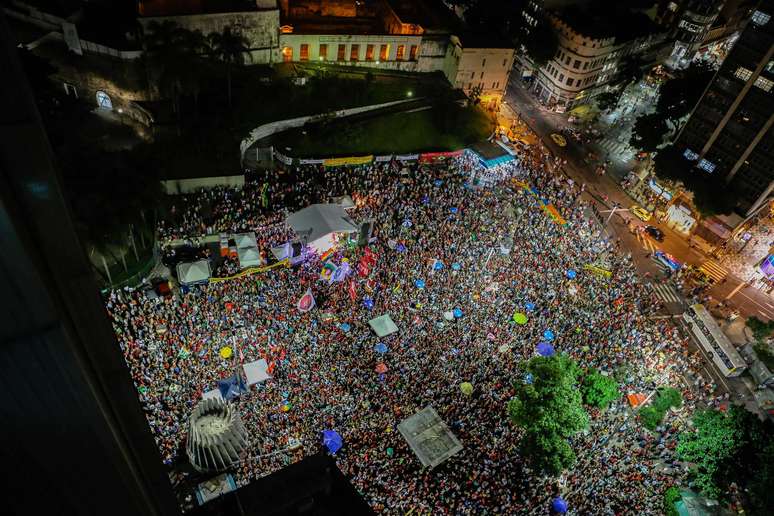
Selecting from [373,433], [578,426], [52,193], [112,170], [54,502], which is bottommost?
[373,433]

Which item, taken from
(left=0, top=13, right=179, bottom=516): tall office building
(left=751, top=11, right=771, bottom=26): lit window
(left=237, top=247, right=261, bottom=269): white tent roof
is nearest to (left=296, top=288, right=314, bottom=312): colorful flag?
(left=237, top=247, right=261, bottom=269): white tent roof

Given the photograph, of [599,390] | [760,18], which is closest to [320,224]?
[599,390]

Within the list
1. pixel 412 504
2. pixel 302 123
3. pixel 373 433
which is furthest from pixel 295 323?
pixel 302 123

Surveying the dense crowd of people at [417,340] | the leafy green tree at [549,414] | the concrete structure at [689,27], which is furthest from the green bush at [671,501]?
the concrete structure at [689,27]

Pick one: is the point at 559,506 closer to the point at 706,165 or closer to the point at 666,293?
the point at 666,293

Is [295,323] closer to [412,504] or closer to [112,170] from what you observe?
[412,504]

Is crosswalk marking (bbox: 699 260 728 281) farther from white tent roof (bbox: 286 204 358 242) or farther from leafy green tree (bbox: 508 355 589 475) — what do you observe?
white tent roof (bbox: 286 204 358 242)

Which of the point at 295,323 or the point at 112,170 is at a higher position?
the point at 112,170
